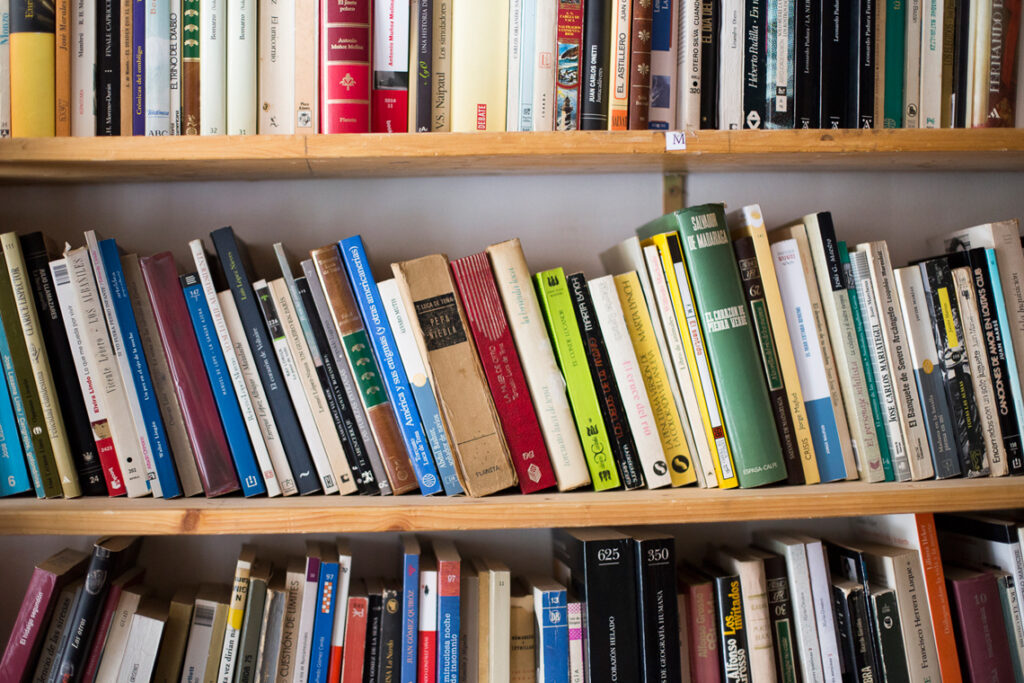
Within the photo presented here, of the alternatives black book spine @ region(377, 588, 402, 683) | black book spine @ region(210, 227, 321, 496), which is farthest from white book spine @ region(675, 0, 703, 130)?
black book spine @ region(377, 588, 402, 683)

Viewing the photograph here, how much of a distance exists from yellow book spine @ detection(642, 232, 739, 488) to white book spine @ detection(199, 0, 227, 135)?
0.55m

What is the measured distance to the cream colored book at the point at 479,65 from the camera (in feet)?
2.87

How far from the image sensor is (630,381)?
0.87m

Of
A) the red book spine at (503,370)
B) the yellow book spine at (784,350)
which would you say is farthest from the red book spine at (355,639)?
the yellow book spine at (784,350)

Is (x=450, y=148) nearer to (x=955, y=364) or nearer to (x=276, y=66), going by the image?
(x=276, y=66)

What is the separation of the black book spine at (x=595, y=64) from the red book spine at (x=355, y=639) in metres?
0.64

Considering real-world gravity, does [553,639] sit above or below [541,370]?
below

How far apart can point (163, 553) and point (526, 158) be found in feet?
2.48

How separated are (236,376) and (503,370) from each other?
0.31 metres

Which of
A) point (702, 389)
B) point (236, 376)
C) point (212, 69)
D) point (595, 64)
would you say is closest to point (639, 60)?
point (595, 64)

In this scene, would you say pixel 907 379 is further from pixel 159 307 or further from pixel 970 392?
pixel 159 307

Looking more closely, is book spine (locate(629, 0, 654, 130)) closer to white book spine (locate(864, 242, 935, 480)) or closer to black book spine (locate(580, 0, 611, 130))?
black book spine (locate(580, 0, 611, 130))

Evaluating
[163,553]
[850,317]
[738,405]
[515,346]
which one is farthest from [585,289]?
[163,553]

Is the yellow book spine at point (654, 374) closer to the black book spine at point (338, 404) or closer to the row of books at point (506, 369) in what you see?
the row of books at point (506, 369)
